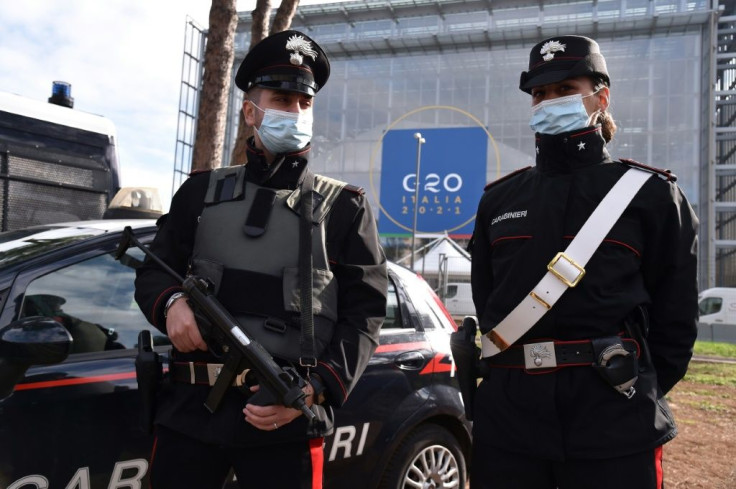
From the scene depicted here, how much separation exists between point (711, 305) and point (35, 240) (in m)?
26.1

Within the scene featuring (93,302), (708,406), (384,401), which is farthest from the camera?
(708,406)

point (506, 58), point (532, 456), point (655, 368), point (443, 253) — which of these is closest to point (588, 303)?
point (655, 368)

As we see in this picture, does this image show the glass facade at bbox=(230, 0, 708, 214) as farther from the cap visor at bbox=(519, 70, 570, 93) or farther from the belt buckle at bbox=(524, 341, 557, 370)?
the belt buckle at bbox=(524, 341, 557, 370)

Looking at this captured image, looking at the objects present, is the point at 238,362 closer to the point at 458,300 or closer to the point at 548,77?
the point at 548,77

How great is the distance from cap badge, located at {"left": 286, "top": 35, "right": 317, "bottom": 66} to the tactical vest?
0.46m

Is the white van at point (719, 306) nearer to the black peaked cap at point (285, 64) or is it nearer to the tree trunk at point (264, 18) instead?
the tree trunk at point (264, 18)

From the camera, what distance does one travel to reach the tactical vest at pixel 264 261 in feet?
6.50

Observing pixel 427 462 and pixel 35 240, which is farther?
pixel 427 462

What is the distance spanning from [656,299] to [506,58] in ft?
129

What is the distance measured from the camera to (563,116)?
2250 millimetres

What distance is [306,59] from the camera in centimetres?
231

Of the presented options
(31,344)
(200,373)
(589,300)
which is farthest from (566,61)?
(31,344)

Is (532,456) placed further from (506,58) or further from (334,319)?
(506,58)

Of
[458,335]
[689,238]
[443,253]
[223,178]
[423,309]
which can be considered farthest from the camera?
[443,253]
